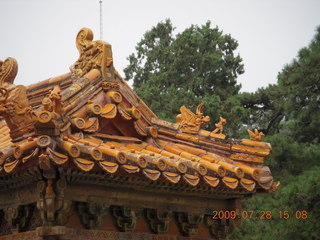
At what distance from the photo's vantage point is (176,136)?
9.17 meters

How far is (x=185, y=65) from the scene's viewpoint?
93.4 ft

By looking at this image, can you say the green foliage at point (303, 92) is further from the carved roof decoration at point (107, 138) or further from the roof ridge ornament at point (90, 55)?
the roof ridge ornament at point (90, 55)

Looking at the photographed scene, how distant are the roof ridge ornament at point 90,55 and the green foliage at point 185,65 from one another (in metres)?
17.3

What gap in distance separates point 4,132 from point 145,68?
66.1 ft

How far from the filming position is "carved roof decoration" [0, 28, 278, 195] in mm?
7125

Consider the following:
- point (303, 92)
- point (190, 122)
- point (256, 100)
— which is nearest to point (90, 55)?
point (190, 122)

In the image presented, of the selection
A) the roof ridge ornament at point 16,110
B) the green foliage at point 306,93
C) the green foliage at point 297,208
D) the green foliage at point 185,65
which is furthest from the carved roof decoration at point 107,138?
the green foliage at point 185,65

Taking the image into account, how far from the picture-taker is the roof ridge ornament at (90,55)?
863 cm

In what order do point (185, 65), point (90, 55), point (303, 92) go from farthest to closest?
point (185, 65)
point (303, 92)
point (90, 55)

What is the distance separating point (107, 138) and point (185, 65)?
797 inches

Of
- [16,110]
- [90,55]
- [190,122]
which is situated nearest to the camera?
[16,110]

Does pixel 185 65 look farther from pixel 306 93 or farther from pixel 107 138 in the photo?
pixel 107 138

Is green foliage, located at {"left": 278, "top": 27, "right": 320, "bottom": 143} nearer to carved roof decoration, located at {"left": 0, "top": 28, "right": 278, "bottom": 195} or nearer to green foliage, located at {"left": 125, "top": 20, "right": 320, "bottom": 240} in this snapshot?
green foliage, located at {"left": 125, "top": 20, "right": 320, "bottom": 240}

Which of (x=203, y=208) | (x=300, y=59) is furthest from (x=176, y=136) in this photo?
(x=300, y=59)
